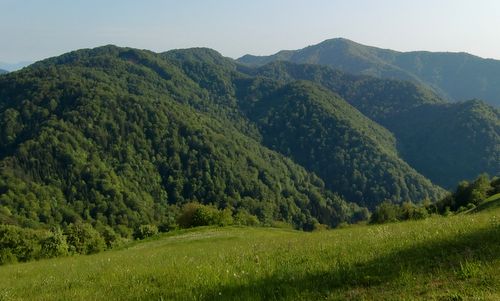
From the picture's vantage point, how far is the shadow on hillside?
8484mm

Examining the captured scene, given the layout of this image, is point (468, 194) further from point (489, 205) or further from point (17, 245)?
point (17, 245)

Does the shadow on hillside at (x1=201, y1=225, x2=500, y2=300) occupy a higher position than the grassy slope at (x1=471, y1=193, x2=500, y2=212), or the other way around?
the shadow on hillside at (x1=201, y1=225, x2=500, y2=300)

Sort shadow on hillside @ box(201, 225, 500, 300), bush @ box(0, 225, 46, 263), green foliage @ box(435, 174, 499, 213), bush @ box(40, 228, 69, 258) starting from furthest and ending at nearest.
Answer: green foliage @ box(435, 174, 499, 213) → bush @ box(0, 225, 46, 263) → bush @ box(40, 228, 69, 258) → shadow on hillside @ box(201, 225, 500, 300)

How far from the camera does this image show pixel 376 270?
360 inches

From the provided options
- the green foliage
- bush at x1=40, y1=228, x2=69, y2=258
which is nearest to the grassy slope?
the green foliage

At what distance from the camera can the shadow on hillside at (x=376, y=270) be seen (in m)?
8.48

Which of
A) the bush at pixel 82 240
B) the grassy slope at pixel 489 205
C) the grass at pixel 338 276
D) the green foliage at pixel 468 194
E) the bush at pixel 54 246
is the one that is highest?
the grass at pixel 338 276

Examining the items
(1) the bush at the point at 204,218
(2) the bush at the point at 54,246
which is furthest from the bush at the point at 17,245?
(1) the bush at the point at 204,218

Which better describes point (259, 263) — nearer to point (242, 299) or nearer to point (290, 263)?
point (290, 263)

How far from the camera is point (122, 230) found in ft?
581

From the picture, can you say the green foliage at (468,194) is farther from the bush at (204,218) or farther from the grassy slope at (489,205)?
the grassy slope at (489,205)

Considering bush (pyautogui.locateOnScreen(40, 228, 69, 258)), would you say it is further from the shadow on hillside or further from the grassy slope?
the shadow on hillside

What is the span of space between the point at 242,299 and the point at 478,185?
8903 cm

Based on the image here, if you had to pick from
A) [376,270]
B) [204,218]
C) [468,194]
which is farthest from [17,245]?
[468,194]
